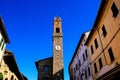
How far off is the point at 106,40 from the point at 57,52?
69.4ft

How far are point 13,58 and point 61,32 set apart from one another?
74.7 ft

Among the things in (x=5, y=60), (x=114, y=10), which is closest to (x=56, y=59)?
(x=5, y=60)

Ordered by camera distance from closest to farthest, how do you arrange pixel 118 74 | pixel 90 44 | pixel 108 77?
1. pixel 118 74
2. pixel 108 77
3. pixel 90 44

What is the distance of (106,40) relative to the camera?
14.5 meters

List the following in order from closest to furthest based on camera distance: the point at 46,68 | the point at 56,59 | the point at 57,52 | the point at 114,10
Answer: the point at 114,10, the point at 56,59, the point at 46,68, the point at 57,52

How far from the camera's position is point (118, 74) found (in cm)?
845

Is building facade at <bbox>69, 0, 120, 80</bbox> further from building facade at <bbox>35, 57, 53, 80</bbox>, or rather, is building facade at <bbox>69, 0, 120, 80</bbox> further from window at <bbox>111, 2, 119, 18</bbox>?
building facade at <bbox>35, 57, 53, 80</bbox>

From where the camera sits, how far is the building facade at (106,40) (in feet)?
38.3

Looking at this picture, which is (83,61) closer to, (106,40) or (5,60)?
(106,40)

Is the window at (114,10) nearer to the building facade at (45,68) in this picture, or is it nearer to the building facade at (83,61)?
the building facade at (83,61)

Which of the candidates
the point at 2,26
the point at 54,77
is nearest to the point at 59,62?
the point at 54,77

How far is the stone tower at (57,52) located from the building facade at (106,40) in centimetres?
1393

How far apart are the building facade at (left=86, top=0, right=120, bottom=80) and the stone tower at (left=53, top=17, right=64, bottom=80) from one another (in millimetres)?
13928

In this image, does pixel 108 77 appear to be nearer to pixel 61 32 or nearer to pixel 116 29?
pixel 116 29
